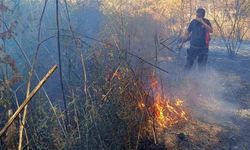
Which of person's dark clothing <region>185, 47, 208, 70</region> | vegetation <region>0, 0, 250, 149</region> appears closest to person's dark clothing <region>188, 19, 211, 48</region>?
person's dark clothing <region>185, 47, 208, 70</region>

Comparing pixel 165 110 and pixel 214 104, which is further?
pixel 214 104

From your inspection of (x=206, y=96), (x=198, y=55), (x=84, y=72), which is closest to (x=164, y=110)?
(x=206, y=96)

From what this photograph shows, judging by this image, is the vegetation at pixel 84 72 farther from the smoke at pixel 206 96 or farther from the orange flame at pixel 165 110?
the smoke at pixel 206 96

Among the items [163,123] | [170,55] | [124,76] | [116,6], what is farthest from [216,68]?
[124,76]

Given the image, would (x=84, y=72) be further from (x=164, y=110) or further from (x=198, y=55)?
(x=198, y=55)

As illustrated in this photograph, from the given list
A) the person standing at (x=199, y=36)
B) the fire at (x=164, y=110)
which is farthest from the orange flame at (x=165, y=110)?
the person standing at (x=199, y=36)

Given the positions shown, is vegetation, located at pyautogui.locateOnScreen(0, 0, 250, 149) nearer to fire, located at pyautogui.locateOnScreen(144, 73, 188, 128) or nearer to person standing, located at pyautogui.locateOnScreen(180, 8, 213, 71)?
fire, located at pyautogui.locateOnScreen(144, 73, 188, 128)

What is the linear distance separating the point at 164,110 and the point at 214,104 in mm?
1571

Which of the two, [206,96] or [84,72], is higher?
[84,72]

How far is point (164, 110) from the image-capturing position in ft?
19.1

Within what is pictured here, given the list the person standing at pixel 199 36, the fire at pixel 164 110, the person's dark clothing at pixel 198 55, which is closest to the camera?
the fire at pixel 164 110

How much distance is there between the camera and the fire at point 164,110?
544 cm

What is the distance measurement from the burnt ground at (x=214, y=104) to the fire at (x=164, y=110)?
5.8 inches

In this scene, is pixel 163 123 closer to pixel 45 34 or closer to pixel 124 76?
pixel 124 76
